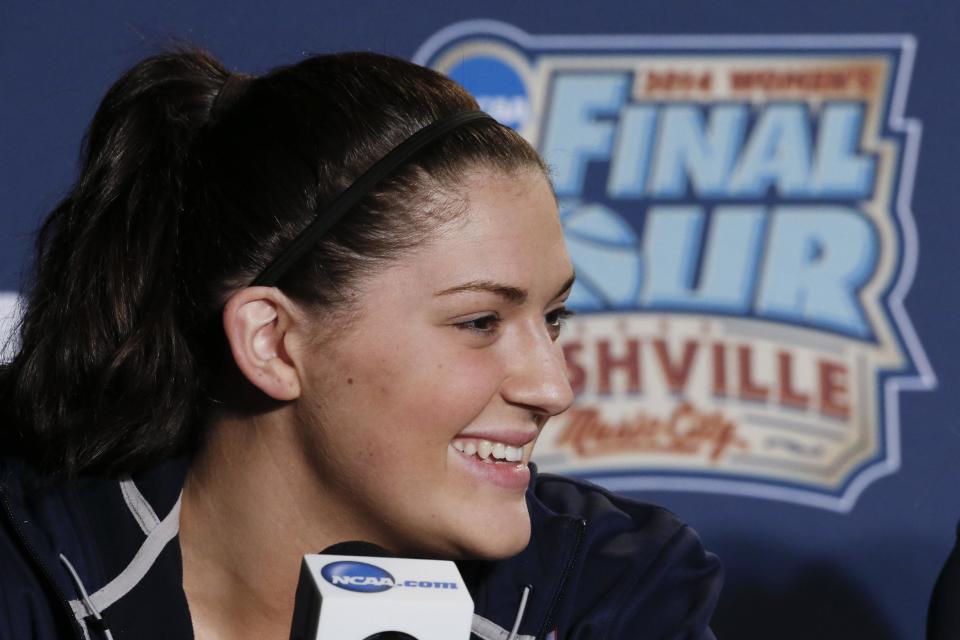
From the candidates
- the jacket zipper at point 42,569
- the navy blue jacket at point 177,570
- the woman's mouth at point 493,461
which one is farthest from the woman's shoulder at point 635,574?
the jacket zipper at point 42,569

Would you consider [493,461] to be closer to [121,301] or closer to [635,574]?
[635,574]

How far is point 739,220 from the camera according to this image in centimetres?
158

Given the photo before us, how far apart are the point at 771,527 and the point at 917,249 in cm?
37

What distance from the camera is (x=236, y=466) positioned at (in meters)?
1.07

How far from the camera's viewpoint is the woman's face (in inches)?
37.4

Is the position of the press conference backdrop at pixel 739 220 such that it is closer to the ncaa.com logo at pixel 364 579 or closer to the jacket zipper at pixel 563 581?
the jacket zipper at pixel 563 581

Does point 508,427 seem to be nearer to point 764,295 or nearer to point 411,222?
point 411,222

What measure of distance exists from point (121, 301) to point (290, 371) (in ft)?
0.54

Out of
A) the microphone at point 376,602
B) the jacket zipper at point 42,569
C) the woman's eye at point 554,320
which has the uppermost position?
the woman's eye at point 554,320

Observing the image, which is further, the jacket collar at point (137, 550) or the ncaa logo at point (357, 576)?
the jacket collar at point (137, 550)

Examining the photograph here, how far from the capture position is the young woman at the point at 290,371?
0.96 metres

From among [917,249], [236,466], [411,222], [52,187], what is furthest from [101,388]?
[917,249]

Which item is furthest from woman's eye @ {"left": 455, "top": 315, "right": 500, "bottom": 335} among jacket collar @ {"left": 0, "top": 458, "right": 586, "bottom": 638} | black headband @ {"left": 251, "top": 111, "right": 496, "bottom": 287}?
jacket collar @ {"left": 0, "top": 458, "right": 586, "bottom": 638}

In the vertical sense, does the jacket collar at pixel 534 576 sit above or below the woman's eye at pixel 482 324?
below
